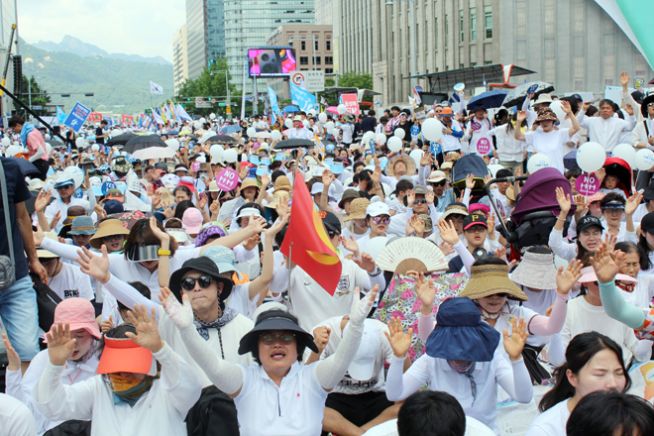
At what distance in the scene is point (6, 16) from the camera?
9775 centimetres

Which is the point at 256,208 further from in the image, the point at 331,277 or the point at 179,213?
the point at 331,277

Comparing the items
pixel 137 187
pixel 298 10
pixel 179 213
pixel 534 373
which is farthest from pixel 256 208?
pixel 298 10

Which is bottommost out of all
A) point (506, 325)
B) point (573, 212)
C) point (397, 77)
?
point (506, 325)

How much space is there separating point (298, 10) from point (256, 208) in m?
198

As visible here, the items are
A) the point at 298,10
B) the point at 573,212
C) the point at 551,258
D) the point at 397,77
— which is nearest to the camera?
the point at 551,258

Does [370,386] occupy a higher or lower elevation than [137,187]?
lower

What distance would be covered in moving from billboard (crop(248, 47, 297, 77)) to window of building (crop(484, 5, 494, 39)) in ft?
146

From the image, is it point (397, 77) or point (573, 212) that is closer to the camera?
point (573, 212)

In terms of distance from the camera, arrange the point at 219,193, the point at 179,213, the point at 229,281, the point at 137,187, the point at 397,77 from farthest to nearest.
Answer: the point at 397,77 → the point at 137,187 → the point at 219,193 → the point at 179,213 → the point at 229,281

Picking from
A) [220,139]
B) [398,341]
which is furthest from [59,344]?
[220,139]

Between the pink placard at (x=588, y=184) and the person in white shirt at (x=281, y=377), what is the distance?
206 inches

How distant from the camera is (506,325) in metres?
5.26

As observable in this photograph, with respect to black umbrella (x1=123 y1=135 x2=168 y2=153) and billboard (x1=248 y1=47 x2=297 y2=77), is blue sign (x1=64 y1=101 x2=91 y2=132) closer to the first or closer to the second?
black umbrella (x1=123 y1=135 x2=168 y2=153)

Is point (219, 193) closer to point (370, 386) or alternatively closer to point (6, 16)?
point (370, 386)
